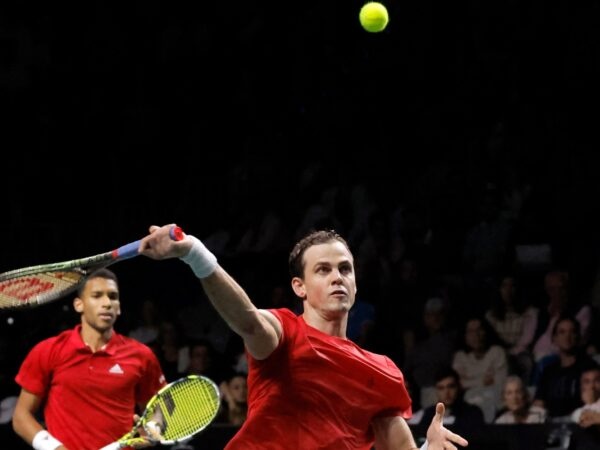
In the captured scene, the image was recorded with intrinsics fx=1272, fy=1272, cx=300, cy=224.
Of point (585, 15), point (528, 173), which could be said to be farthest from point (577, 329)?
point (585, 15)

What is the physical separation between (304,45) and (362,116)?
1198mm

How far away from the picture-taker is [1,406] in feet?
34.4

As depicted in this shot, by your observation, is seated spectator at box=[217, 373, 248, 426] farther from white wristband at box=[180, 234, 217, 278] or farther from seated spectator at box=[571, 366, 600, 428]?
white wristband at box=[180, 234, 217, 278]

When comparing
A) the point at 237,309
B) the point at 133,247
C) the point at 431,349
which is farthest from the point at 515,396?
the point at 133,247

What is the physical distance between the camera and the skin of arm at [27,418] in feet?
24.4

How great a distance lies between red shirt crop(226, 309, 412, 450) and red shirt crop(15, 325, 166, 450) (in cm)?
300

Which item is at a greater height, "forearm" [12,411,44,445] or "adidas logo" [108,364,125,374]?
"adidas logo" [108,364,125,374]

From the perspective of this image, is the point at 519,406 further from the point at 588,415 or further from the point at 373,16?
the point at 373,16

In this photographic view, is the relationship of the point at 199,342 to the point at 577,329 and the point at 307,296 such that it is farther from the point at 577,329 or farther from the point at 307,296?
the point at 307,296

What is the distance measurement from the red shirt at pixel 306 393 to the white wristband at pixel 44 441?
2.83 m

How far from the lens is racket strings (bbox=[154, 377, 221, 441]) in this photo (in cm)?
696

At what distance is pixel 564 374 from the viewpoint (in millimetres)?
8797

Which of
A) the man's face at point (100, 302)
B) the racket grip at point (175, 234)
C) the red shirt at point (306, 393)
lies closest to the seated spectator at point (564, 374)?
the man's face at point (100, 302)

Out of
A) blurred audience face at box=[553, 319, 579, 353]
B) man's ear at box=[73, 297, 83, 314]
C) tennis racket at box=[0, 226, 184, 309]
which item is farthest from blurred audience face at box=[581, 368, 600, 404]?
tennis racket at box=[0, 226, 184, 309]
